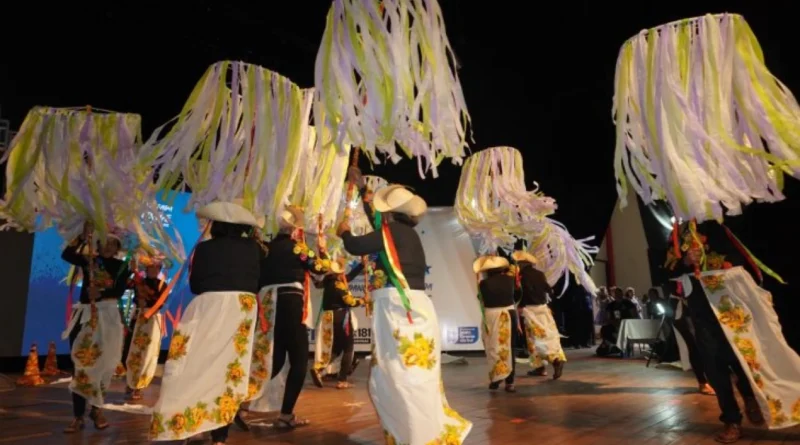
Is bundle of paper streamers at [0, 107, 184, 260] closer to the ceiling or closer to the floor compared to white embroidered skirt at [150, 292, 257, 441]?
closer to the ceiling

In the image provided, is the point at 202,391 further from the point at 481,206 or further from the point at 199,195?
the point at 481,206

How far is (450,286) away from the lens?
31.8 ft

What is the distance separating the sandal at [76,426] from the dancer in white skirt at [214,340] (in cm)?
127

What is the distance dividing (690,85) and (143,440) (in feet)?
12.0

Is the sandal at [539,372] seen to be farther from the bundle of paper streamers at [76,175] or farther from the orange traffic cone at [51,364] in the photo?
the orange traffic cone at [51,364]

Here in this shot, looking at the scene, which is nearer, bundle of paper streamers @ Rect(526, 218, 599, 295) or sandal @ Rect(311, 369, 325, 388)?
sandal @ Rect(311, 369, 325, 388)

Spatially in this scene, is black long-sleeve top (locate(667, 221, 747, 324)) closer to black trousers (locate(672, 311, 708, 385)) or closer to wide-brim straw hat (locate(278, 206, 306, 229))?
black trousers (locate(672, 311, 708, 385))

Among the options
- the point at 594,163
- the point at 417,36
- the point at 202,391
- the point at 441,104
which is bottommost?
the point at 202,391

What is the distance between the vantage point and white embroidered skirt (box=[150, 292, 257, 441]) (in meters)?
2.54

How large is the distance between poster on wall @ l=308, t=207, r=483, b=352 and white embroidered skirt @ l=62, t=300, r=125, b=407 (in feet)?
19.9

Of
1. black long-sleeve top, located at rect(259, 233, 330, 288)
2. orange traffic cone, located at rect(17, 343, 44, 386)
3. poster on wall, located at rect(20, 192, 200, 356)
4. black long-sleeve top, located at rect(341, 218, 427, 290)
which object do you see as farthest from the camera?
poster on wall, located at rect(20, 192, 200, 356)

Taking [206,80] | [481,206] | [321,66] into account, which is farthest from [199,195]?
[481,206]

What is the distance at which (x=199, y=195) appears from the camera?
3473mm

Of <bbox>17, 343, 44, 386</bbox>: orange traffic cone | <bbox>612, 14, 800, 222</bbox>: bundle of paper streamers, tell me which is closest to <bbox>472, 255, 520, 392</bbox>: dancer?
<bbox>612, 14, 800, 222</bbox>: bundle of paper streamers
